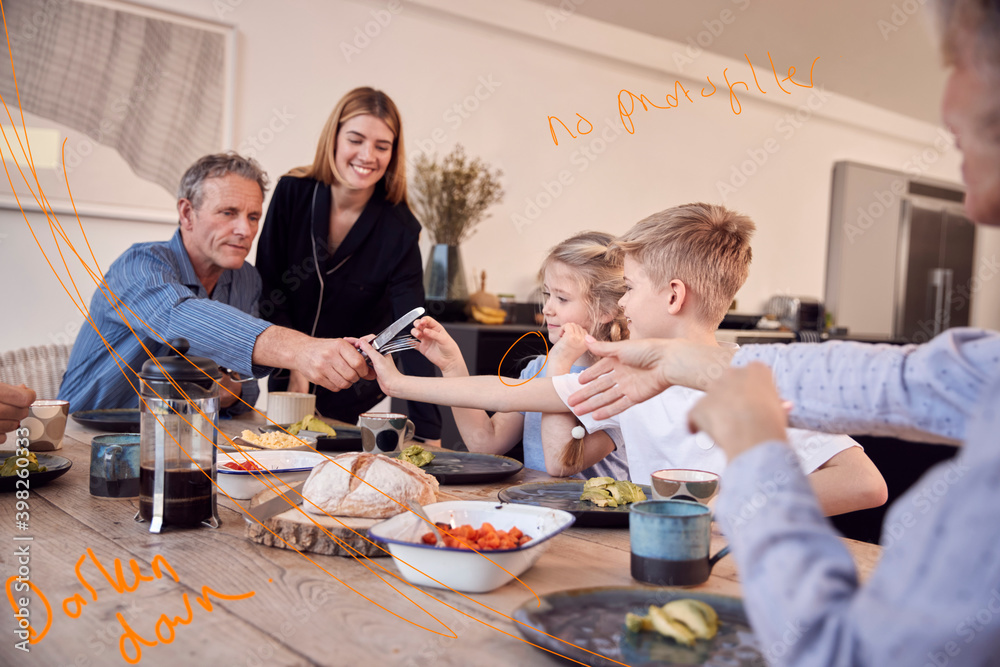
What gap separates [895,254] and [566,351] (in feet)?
18.1

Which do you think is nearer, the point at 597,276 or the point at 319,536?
the point at 319,536

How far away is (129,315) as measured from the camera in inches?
86.7

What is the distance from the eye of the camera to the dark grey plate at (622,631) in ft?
2.34

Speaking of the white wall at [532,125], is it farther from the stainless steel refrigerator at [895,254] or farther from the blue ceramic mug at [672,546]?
the blue ceramic mug at [672,546]

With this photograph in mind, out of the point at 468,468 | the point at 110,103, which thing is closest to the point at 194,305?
the point at 468,468

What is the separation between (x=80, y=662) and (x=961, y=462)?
0.73 metres

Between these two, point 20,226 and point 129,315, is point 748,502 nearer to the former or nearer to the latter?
point 129,315

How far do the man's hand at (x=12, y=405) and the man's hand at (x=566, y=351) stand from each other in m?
1.05

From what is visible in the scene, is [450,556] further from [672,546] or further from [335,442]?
[335,442]

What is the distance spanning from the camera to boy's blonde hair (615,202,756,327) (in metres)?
1.67

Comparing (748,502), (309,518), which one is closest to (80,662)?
(309,518)

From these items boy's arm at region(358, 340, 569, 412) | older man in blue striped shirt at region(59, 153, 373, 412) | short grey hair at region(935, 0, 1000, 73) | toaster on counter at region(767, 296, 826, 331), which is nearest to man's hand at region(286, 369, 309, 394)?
older man in blue striped shirt at region(59, 153, 373, 412)

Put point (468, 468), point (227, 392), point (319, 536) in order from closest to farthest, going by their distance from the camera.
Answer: point (319, 536), point (468, 468), point (227, 392)

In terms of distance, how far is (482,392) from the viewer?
1.77 metres
